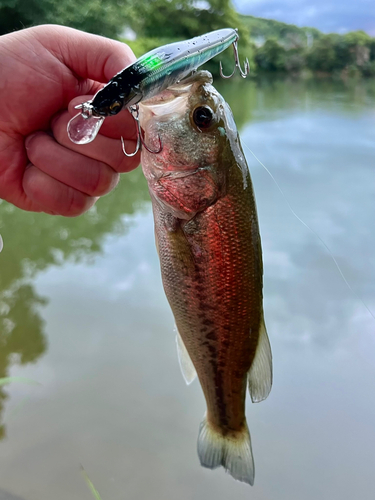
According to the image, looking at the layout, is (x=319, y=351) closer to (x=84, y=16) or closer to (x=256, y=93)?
(x=84, y=16)

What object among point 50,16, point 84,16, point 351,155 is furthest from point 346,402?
point 84,16

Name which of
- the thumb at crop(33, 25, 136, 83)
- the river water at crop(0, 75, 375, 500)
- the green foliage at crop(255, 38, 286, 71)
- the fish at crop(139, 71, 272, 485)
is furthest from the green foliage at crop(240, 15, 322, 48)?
the fish at crop(139, 71, 272, 485)

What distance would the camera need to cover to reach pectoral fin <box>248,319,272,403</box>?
845mm

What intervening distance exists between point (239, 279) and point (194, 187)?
21cm

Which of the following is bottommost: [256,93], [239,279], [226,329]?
[256,93]

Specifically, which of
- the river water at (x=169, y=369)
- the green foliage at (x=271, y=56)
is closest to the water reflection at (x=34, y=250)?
the river water at (x=169, y=369)

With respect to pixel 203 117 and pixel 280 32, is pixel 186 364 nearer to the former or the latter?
pixel 203 117

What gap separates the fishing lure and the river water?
1.96 m

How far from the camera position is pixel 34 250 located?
11.3 feet

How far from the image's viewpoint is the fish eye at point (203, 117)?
27.1 inches

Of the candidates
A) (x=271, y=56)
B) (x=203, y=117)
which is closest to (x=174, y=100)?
(x=203, y=117)

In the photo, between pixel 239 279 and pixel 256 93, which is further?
pixel 256 93

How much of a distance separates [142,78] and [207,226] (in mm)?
364

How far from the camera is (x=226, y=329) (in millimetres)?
→ 815
